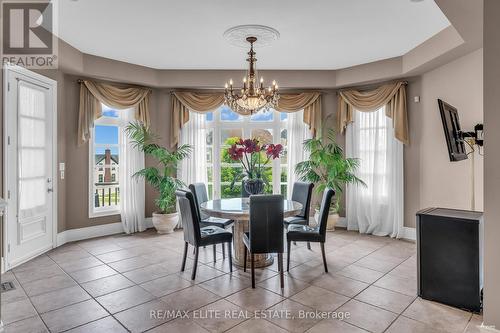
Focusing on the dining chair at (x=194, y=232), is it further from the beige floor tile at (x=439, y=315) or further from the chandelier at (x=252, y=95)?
the beige floor tile at (x=439, y=315)

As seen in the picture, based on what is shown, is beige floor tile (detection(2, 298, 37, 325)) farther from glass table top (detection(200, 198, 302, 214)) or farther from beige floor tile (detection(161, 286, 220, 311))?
glass table top (detection(200, 198, 302, 214))

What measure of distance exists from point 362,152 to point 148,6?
407 cm

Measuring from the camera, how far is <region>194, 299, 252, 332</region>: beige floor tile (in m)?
2.42

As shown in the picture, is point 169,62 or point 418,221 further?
point 169,62

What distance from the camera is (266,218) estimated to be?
123 inches

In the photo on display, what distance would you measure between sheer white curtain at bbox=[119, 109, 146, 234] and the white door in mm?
1090

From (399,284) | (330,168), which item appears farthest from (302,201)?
(399,284)

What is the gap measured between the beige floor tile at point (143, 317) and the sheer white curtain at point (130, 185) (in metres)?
2.86

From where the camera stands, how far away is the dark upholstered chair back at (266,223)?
3.10 m

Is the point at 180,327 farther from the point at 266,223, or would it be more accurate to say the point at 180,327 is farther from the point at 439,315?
the point at 439,315

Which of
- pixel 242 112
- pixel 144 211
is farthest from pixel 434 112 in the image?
pixel 144 211

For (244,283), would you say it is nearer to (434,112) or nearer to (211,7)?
(211,7)

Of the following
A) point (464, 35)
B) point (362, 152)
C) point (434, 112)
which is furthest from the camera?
point (362, 152)

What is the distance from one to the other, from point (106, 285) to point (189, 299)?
97 centimetres
